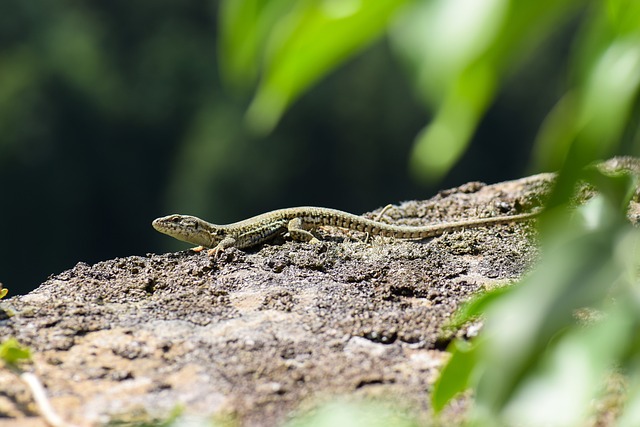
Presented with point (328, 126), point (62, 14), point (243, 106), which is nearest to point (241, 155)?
point (243, 106)

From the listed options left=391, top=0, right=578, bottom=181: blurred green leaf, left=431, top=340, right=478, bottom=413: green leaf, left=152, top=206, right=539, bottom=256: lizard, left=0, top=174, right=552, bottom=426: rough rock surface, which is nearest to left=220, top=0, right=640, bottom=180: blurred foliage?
left=391, top=0, right=578, bottom=181: blurred green leaf

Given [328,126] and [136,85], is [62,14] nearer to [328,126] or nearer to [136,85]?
[136,85]

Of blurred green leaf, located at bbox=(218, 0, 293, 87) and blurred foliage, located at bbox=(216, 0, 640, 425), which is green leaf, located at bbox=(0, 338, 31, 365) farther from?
blurred green leaf, located at bbox=(218, 0, 293, 87)

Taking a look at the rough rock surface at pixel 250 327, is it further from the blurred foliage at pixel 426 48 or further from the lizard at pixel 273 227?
the blurred foliage at pixel 426 48

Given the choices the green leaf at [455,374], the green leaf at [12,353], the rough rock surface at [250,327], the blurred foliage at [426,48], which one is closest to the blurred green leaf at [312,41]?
the blurred foliage at [426,48]

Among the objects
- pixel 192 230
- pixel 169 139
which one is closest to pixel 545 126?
pixel 192 230
